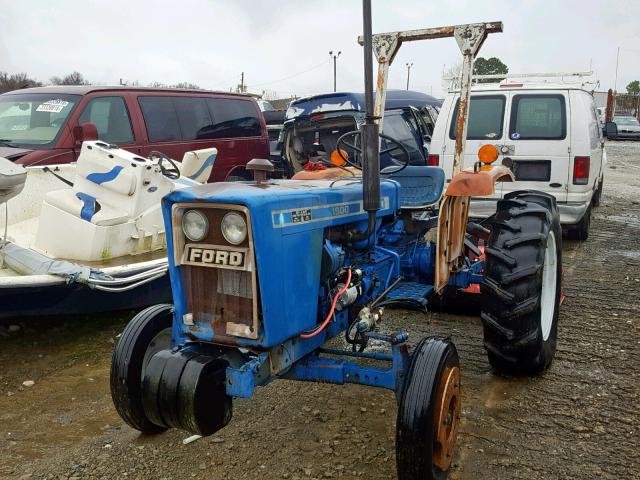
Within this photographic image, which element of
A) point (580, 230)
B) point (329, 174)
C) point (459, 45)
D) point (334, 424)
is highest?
point (459, 45)

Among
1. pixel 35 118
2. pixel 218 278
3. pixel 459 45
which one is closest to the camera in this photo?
pixel 218 278

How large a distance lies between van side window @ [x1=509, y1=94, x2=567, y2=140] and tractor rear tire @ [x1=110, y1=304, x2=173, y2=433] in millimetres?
4948

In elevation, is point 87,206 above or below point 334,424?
above

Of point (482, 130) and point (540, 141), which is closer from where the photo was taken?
point (540, 141)

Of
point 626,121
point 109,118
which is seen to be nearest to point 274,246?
point 109,118

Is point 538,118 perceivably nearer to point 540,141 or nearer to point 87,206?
point 540,141

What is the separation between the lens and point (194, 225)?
2.48 metres

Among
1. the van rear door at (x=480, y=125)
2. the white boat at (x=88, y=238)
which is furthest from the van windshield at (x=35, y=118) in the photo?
the van rear door at (x=480, y=125)

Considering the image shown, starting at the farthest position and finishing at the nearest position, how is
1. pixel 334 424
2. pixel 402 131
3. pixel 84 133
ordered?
pixel 402 131, pixel 84 133, pixel 334 424

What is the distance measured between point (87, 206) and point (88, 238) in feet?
0.94

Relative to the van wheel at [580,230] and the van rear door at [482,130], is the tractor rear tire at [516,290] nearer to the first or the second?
the van rear door at [482,130]

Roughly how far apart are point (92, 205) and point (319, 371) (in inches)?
116

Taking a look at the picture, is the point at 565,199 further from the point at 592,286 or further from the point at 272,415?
the point at 272,415

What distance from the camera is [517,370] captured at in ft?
11.9
